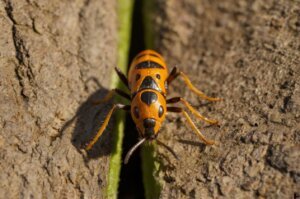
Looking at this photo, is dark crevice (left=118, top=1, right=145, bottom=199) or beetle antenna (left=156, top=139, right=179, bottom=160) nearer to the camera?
beetle antenna (left=156, top=139, right=179, bottom=160)

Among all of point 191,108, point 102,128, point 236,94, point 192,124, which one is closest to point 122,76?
point 102,128

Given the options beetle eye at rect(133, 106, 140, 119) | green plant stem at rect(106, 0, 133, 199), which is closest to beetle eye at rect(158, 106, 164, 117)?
beetle eye at rect(133, 106, 140, 119)

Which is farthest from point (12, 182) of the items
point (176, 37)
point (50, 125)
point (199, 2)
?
point (199, 2)

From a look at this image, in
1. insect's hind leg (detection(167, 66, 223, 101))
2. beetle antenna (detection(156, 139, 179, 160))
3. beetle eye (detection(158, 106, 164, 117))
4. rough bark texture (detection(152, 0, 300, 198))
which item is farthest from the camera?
insect's hind leg (detection(167, 66, 223, 101))

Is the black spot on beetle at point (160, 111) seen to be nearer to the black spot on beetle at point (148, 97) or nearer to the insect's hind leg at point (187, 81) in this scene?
the black spot on beetle at point (148, 97)

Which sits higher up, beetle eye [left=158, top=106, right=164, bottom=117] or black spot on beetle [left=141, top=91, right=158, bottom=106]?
black spot on beetle [left=141, top=91, right=158, bottom=106]

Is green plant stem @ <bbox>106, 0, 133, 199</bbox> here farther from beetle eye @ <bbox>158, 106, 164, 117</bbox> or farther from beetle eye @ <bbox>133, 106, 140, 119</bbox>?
beetle eye @ <bbox>158, 106, 164, 117</bbox>

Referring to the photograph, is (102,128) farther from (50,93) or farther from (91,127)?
(50,93)

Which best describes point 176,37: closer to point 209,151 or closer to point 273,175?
point 209,151
